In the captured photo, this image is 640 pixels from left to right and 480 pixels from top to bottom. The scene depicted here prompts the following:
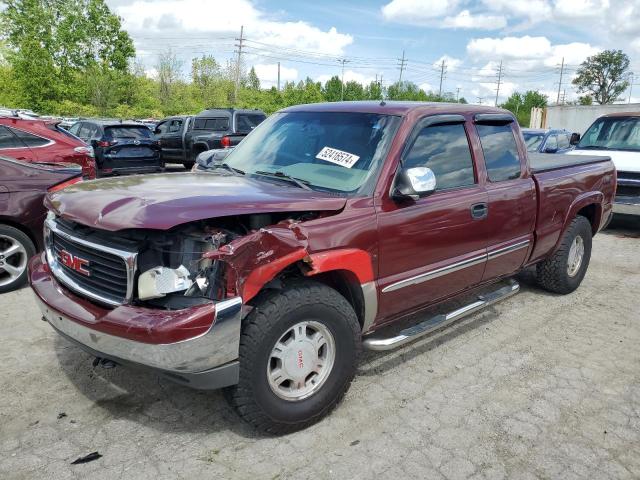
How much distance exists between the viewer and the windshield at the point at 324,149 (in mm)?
3463

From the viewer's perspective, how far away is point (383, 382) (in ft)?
12.1

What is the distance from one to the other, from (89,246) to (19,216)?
2.96m

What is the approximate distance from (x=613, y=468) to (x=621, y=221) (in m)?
8.73

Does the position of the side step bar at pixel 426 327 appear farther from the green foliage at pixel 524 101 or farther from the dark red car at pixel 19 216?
the green foliage at pixel 524 101

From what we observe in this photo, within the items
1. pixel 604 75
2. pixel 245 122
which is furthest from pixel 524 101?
pixel 245 122

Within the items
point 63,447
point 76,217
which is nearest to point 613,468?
point 63,447

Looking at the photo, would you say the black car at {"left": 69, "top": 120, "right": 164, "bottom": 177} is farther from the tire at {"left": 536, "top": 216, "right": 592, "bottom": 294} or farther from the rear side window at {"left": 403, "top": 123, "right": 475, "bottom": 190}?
the rear side window at {"left": 403, "top": 123, "right": 475, "bottom": 190}

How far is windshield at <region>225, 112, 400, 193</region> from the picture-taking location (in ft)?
11.4

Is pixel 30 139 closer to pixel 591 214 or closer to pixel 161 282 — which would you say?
pixel 161 282

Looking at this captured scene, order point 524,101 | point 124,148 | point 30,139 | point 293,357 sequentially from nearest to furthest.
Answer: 1. point 293,357
2. point 30,139
3. point 124,148
4. point 524,101

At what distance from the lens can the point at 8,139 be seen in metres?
7.48

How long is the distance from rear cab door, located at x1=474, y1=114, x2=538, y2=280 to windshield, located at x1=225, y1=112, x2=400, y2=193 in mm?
1104

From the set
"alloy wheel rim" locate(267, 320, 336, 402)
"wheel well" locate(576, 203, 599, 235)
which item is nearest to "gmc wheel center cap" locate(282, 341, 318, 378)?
"alloy wheel rim" locate(267, 320, 336, 402)

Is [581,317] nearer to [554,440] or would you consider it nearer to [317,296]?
[554,440]
